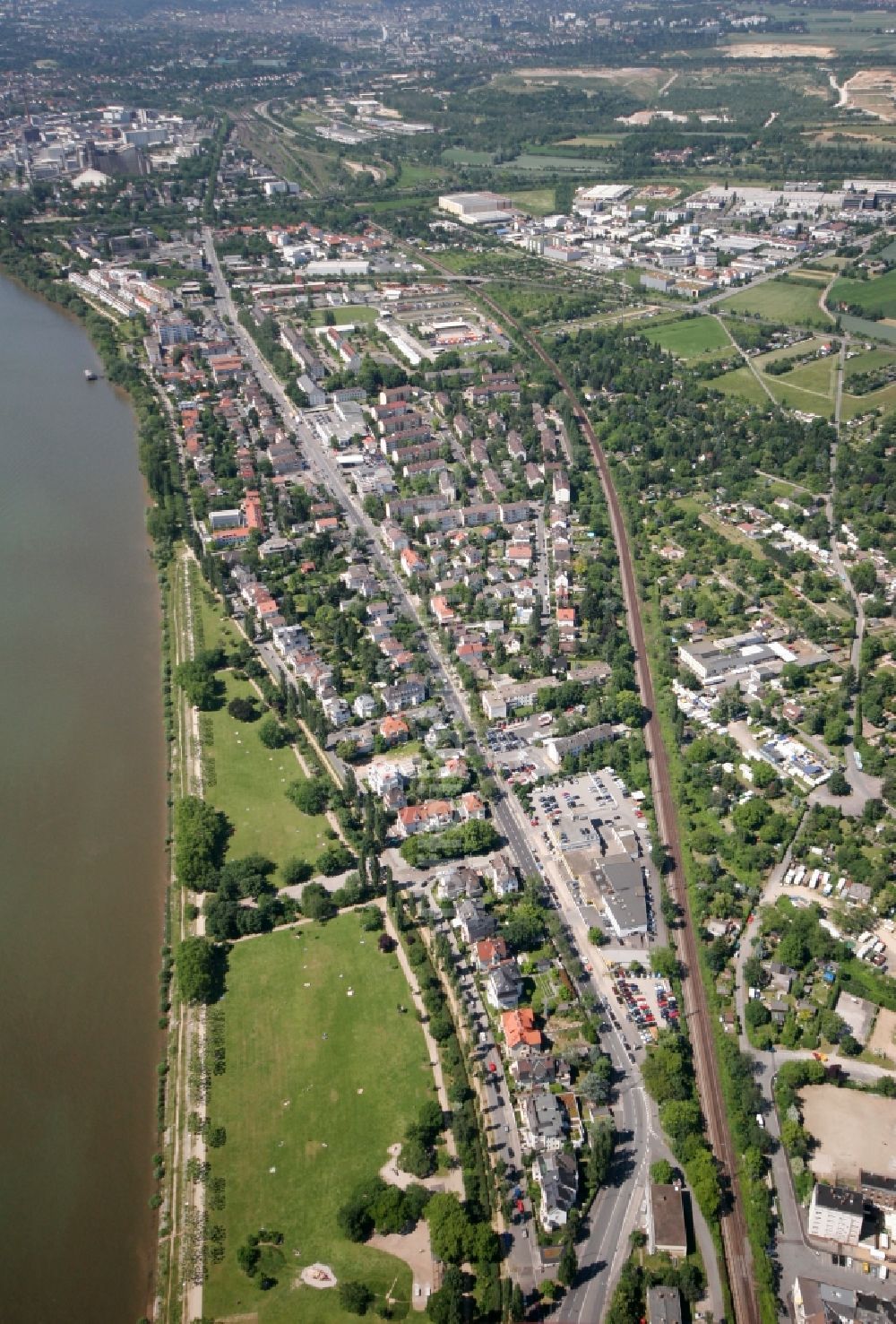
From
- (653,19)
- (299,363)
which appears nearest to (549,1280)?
(299,363)

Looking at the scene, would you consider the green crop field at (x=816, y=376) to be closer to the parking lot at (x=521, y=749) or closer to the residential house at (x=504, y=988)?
the parking lot at (x=521, y=749)

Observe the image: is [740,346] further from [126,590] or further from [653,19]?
[653,19]

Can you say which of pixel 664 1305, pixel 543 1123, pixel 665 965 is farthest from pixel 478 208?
pixel 664 1305

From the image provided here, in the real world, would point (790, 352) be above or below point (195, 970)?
above

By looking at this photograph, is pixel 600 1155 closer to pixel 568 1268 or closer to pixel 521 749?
pixel 568 1268

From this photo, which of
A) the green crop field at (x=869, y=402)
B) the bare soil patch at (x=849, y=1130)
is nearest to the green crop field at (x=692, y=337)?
the green crop field at (x=869, y=402)
